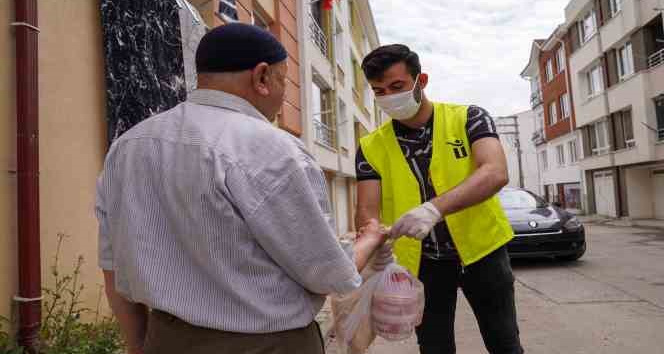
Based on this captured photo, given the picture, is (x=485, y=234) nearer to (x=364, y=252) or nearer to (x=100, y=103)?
(x=364, y=252)

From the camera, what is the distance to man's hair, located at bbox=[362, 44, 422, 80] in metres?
2.27

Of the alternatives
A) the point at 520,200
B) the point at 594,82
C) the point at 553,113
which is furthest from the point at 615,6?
the point at 520,200

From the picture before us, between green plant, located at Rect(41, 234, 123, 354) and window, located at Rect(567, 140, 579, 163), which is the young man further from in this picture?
window, located at Rect(567, 140, 579, 163)

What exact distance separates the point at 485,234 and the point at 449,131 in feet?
1.57

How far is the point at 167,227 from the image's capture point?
1.24m

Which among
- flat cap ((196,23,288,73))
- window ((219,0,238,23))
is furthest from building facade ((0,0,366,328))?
flat cap ((196,23,288,73))

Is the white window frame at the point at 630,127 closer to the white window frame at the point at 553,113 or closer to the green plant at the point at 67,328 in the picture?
the white window frame at the point at 553,113

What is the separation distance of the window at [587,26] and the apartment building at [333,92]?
34.4ft

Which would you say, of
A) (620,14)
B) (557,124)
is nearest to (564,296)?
(620,14)

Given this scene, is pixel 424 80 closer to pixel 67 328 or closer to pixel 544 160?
pixel 67 328

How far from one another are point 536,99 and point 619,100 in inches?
553

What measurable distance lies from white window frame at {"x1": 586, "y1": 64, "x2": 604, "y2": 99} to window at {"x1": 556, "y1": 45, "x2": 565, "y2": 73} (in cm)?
329

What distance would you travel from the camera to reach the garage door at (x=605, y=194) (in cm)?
2300

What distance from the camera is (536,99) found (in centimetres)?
3462
